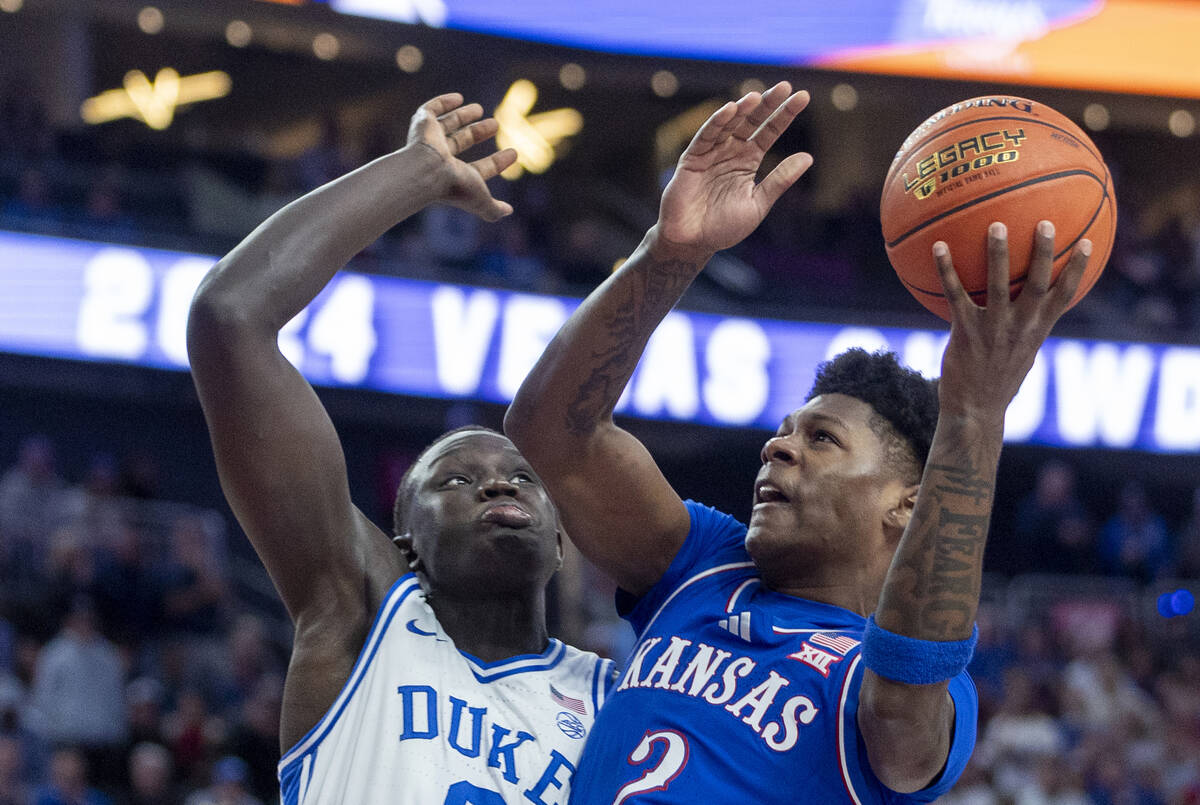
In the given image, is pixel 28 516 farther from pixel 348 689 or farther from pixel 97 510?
pixel 348 689

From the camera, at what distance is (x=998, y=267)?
7.55 feet

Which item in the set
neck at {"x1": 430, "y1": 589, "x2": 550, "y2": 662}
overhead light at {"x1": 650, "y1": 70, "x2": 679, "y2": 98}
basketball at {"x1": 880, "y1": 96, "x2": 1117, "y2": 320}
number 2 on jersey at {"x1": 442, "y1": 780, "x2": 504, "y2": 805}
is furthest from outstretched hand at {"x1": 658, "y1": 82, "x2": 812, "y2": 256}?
overhead light at {"x1": 650, "y1": 70, "x2": 679, "y2": 98}

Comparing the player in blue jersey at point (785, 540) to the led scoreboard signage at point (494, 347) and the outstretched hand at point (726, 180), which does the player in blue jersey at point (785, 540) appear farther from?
the led scoreboard signage at point (494, 347)

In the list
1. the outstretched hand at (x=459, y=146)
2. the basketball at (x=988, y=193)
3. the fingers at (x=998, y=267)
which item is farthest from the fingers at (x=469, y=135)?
the fingers at (x=998, y=267)

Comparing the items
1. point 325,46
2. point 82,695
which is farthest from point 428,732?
point 325,46

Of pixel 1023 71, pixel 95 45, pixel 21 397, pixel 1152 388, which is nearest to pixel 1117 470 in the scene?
pixel 1152 388

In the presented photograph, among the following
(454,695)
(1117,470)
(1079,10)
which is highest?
(1079,10)

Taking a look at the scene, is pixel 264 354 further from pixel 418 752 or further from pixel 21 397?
pixel 21 397

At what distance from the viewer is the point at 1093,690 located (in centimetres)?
1066

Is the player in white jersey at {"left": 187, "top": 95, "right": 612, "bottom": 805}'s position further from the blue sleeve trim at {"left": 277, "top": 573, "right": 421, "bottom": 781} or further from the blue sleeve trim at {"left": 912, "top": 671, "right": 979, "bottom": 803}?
the blue sleeve trim at {"left": 912, "top": 671, "right": 979, "bottom": 803}

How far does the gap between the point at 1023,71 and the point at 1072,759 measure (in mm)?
9811

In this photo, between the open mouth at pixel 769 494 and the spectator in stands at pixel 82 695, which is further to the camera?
the spectator in stands at pixel 82 695

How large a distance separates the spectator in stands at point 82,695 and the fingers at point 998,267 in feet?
23.0

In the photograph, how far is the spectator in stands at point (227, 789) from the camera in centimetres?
731
